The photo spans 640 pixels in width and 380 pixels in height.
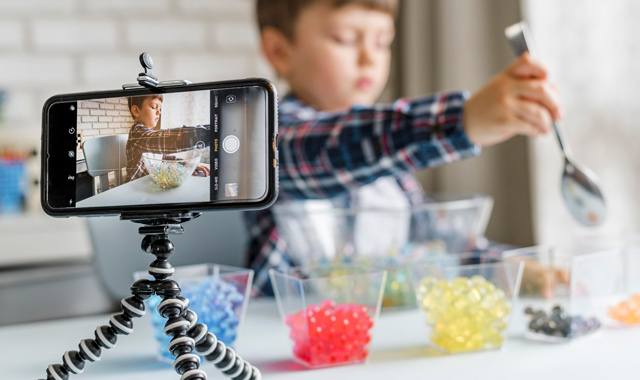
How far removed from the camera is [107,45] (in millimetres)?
2170

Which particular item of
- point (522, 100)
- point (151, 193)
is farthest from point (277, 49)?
point (151, 193)

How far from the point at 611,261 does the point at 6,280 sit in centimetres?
160

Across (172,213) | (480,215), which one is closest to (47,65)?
(480,215)

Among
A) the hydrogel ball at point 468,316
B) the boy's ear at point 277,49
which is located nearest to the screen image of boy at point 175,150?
the hydrogel ball at point 468,316

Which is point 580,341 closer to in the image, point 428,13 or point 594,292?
point 594,292

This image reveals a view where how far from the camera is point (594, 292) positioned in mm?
717

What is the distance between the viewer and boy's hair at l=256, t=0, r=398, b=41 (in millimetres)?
1178

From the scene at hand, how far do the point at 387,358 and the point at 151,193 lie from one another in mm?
287

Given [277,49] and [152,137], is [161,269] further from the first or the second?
[277,49]

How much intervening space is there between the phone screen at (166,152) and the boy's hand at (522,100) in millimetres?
391

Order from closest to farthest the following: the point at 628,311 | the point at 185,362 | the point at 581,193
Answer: the point at 185,362
the point at 628,311
the point at 581,193

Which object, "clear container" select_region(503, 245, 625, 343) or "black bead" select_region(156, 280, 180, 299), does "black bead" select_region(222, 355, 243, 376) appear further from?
"clear container" select_region(503, 245, 625, 343)

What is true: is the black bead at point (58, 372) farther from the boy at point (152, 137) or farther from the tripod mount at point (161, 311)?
the boy at point (152, 137)

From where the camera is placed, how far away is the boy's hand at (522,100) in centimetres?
76
